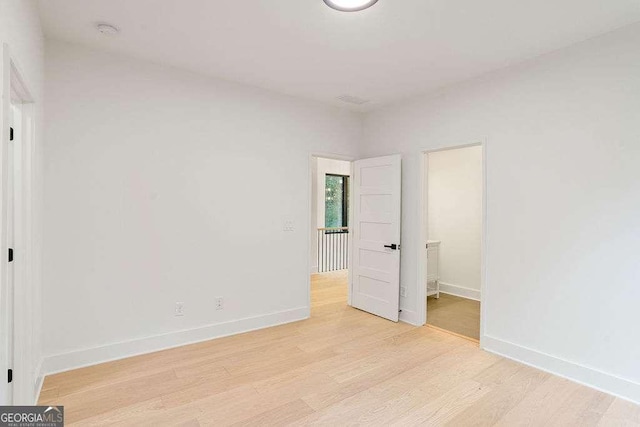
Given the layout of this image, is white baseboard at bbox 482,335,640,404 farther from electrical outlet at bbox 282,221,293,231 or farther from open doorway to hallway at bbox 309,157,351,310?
open doorway to hallway at bbox 309,157,351,310

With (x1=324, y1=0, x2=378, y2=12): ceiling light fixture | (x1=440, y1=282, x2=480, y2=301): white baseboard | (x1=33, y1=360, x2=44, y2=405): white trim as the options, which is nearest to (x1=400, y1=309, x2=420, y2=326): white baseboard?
(x1=440, y1=282, x2=480, y2=301): white baseboard

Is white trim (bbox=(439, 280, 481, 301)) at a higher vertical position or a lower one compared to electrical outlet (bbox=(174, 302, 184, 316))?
lower

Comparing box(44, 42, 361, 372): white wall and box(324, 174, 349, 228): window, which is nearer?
box(44, 42, 361, 372): white wall

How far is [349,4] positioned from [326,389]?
9.18 feet

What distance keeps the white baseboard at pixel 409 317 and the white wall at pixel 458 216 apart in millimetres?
1729

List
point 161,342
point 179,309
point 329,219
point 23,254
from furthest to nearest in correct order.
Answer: point 329,219, point 179,309, point 161,342, point 23,254

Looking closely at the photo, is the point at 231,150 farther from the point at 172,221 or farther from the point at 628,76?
the point at 628,76

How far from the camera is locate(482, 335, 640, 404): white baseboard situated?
2.37 m

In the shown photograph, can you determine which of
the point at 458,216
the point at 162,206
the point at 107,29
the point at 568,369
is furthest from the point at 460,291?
the point at 107,29

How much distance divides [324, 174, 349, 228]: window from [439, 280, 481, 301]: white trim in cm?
288

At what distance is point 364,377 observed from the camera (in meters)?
2.64

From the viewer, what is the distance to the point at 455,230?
538cm

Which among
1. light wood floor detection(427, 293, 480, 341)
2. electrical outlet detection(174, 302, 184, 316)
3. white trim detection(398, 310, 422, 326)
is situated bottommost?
light wood floor detection(427, 293, 480, 341)

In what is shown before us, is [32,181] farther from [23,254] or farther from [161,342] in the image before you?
[161,342]
